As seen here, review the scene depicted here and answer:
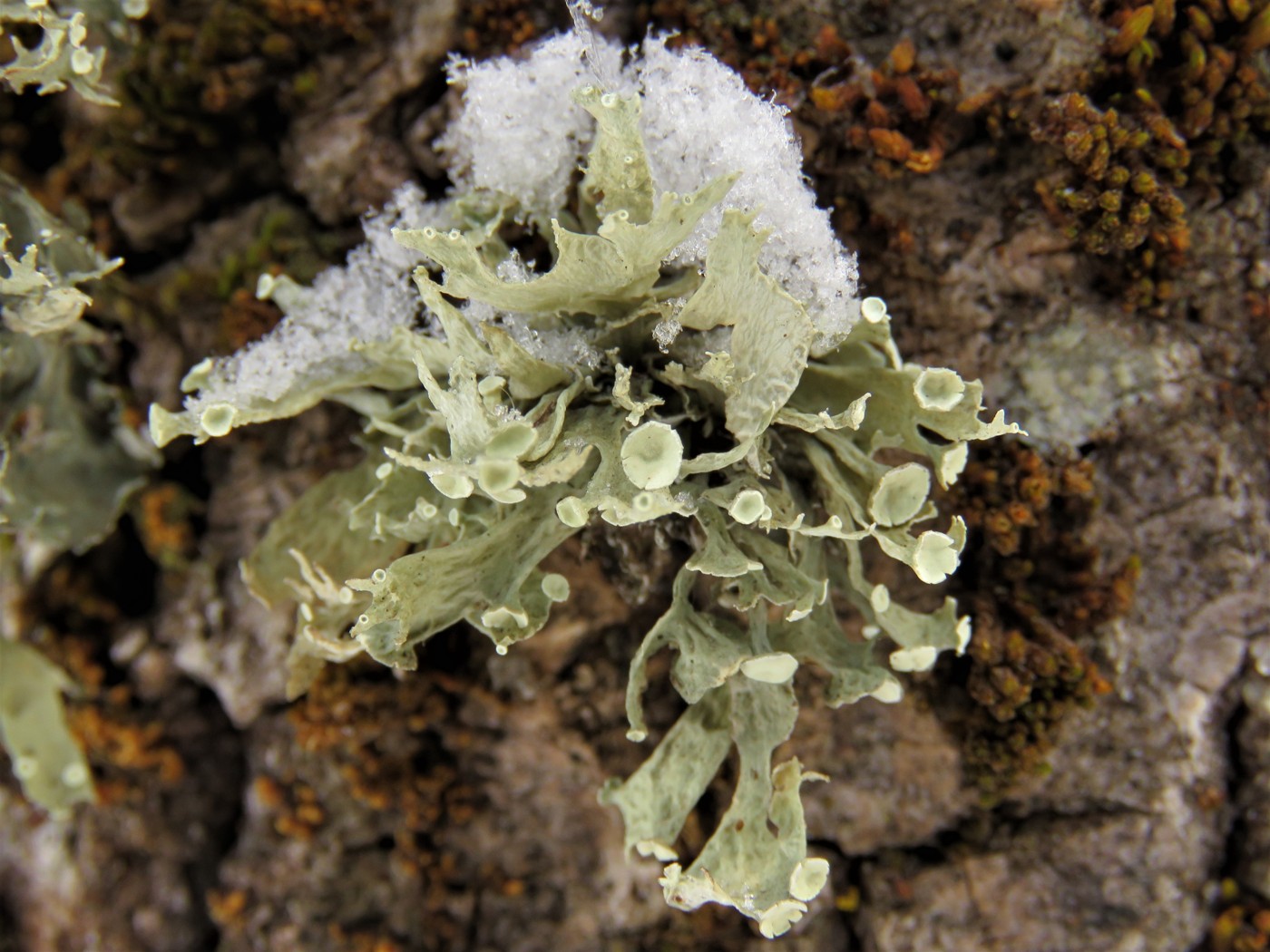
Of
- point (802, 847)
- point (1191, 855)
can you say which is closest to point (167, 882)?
point (802, 847)

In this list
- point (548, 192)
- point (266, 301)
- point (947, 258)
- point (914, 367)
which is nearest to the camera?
point (914, 367)

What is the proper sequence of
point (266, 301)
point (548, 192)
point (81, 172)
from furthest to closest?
point (81, 172) < point (266, 301) < point (548, 192)

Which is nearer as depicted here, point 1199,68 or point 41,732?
point 1199,68

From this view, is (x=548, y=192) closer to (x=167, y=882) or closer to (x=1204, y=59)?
(x=1204, y=59)

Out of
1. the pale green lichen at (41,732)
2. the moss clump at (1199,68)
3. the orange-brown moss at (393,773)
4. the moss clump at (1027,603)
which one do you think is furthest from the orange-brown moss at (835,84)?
the pale green lichen at (41,732)

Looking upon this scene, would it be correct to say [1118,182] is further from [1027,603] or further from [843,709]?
[843,709]

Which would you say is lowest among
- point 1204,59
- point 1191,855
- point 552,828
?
point 1191,855

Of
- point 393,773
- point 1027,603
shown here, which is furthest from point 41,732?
point 1027,603

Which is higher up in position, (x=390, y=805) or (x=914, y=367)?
(x=914, y=367)
